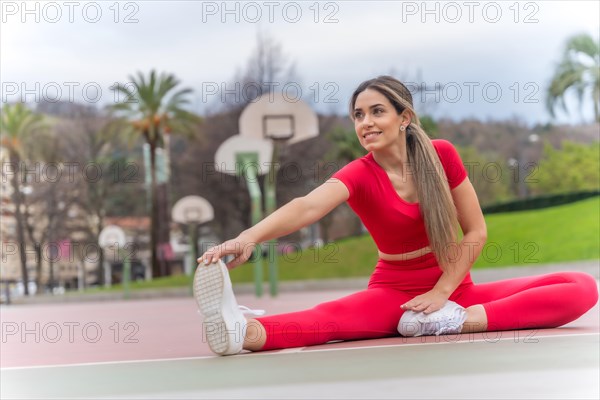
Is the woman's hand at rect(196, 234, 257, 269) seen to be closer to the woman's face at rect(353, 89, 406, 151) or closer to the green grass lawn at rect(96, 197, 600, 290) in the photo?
the woman's face at rect(353, 89, 406, 151)

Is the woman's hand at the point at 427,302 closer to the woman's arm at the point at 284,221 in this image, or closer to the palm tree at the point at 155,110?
the woman's arm at the point at 284,221

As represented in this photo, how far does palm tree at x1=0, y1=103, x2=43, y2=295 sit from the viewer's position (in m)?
33.9

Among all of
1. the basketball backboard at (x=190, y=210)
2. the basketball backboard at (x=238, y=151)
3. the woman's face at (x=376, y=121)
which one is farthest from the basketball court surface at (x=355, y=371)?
the basketball backboard at (x=190, y=210)

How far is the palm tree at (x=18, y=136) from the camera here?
111 feet

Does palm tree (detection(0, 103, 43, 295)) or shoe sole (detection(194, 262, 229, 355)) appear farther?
palm tree (detection(0, 103, 43, 295))

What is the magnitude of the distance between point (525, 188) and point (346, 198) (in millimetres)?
30546

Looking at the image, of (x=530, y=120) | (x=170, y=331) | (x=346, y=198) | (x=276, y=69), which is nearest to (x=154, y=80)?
(x=276, y=69)

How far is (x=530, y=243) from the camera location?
26.4 metres

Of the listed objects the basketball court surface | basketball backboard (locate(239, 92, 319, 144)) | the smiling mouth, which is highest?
basketball backboard (locate(239, 92, 319, 144))

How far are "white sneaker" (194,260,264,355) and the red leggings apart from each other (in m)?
0.40

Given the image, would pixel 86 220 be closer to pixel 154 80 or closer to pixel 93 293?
pixel 154 80

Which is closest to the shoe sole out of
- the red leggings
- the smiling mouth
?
the red leggings

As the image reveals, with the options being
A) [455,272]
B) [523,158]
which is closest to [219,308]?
[455,272]

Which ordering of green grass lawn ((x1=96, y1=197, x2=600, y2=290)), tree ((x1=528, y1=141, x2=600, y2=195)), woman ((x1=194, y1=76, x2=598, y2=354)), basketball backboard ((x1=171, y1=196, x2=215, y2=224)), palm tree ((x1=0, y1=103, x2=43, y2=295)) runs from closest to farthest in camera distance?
woman ((x1=194, y1=76, x2=598, y2=354))
basketball backboard ((x1=171, y1=196, x2=215, y2=224))
green grass lawn ((x1=96, y1=197, x2=600, y2=290))
tree ((x1=528, y1=141, x2=600, y2=195))
palm tree ((x1=0, y1=103, x2=43, y2=295))
